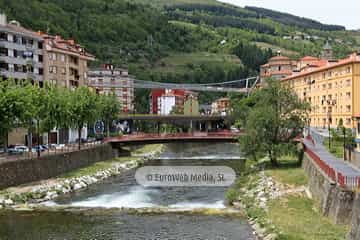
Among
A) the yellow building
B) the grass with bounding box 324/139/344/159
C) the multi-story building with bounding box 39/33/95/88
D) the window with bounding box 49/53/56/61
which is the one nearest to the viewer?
the grass with bounding box 324/139/344/159

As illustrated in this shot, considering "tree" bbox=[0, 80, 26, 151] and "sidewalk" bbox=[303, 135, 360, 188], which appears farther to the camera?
"tree" bbox=[0, 80, 26, 151]

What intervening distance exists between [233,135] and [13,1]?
5232 inches

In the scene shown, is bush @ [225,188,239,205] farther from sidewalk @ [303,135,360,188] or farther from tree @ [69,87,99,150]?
tree @ [69,87,99,150]

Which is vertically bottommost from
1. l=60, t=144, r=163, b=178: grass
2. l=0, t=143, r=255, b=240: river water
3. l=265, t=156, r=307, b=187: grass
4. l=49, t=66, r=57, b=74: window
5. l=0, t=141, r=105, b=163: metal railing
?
l=0, t=143, r=255, b=240: river water

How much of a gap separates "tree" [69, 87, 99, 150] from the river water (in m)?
17.3

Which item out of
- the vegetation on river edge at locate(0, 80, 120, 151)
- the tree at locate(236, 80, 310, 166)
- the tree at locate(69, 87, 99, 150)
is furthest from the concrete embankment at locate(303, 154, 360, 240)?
the tree at locate(69, 87, 99, 150)

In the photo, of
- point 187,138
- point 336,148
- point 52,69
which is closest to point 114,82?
point 52,69

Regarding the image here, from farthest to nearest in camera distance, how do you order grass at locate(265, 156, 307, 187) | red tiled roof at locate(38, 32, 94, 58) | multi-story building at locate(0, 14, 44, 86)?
red tiled roof at locate(38, 32, 94, 58) < multi-story building at locate(0, 14, 44, 86) < grass at locate(265, 156, 307, 187)

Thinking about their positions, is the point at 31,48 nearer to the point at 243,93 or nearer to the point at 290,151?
the point at 290,151

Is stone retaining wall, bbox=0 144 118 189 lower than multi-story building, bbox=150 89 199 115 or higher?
lower

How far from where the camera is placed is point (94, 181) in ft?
181

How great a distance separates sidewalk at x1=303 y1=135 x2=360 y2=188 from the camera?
28.0 meters

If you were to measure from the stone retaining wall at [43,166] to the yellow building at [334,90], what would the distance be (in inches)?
1117

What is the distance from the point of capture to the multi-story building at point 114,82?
14662 cm
